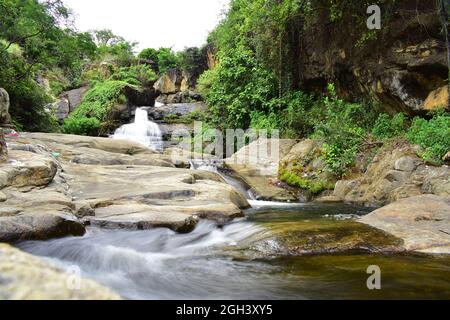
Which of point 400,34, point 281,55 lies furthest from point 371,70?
point 281,55

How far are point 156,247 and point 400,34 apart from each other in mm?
8999

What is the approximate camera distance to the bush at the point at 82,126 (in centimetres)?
1908

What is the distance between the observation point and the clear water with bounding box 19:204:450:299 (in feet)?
10.9

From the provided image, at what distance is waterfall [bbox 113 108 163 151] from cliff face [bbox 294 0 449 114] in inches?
385

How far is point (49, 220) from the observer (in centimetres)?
455

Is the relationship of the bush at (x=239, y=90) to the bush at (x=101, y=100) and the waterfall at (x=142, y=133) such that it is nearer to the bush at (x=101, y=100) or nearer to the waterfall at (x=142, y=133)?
the waterfall at (x=142, y=133)

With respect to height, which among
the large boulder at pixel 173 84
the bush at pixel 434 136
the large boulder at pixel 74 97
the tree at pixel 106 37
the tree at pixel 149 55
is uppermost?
the tree at pixel 106 37

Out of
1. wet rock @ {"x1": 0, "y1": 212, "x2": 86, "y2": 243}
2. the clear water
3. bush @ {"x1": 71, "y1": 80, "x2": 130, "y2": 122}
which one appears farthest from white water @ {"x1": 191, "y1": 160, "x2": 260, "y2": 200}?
bush @ {"x1": 71, "y1": 80, "x2": 130, "y2": 122}

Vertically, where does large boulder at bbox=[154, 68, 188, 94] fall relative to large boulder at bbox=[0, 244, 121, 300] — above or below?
above

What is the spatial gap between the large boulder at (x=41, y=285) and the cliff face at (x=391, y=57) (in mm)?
9657

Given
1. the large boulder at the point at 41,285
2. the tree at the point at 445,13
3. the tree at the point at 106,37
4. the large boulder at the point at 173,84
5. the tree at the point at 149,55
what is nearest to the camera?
the large boulder at the point at 41,285

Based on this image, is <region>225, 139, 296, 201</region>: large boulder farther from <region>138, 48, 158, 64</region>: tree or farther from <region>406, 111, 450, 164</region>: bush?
<region>138, 48, 158, 64</region>: tree

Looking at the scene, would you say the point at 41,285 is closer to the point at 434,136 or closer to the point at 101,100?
the point at 434,136

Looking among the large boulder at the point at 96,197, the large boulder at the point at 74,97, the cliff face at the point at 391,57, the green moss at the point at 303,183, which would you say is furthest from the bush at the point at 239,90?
the large boulder at the point at 74,97
